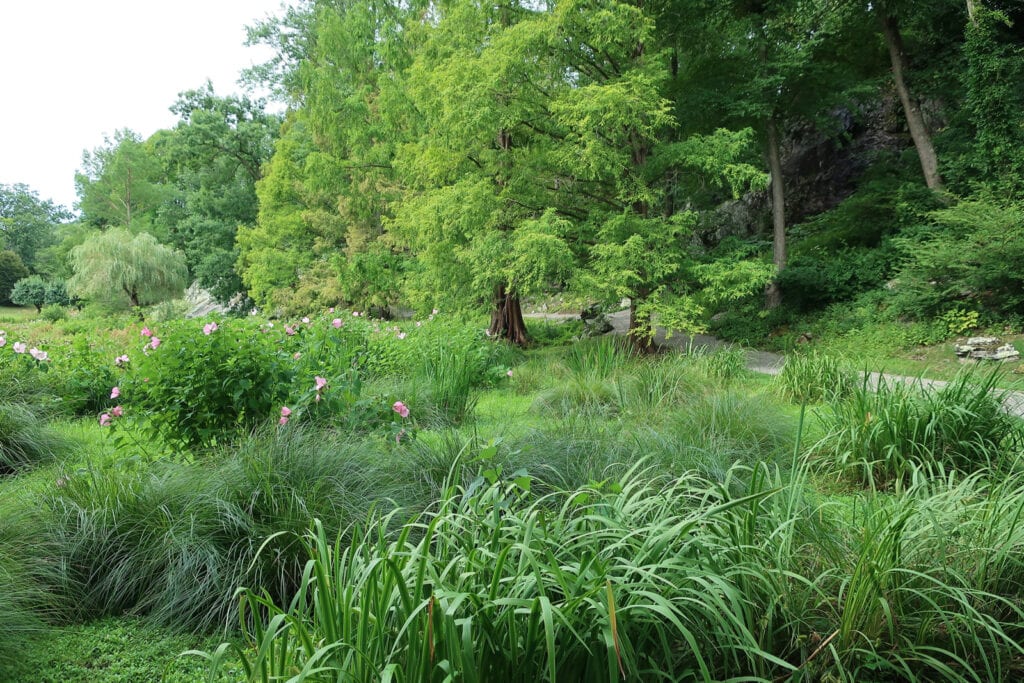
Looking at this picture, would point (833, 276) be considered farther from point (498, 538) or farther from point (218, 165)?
point (218, 165)

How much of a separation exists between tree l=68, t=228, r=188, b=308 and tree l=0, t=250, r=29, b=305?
1964cm

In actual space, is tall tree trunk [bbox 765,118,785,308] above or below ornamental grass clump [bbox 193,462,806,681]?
above

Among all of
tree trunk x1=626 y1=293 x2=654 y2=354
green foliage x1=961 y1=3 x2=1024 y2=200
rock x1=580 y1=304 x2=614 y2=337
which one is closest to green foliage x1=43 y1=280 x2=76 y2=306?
rock x1=580 y1=304 x2=614 y2=337

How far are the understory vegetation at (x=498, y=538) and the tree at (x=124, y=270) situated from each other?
75.6 ft

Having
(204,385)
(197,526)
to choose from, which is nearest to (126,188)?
(204,385)

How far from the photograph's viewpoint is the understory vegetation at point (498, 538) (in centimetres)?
157

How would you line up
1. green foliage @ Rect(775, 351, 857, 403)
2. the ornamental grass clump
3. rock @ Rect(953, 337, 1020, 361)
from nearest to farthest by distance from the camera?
the ornamental grass clump, green foliage @ Rect(775, 351, 857, 403), rock @ Rect(953, 337, 1020, 361)

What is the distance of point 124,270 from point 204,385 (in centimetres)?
2508

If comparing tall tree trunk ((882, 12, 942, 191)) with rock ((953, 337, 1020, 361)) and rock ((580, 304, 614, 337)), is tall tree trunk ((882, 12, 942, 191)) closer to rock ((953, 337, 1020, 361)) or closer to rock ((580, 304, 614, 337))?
rock ((953, 337, 1020, 361))

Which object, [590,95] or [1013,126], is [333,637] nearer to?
[590,95]

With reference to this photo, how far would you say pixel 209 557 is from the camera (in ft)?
8.23

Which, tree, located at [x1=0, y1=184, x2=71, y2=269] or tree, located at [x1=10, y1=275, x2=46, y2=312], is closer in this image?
tree, located at [x1=10, y1=275, x2=46, y2=312]

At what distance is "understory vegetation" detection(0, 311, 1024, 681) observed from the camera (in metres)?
1.57

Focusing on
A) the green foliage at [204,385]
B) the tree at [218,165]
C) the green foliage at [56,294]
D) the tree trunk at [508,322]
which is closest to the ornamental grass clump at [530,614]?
the green foliage at [204,385]
